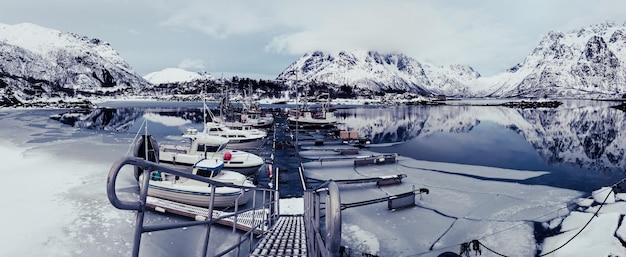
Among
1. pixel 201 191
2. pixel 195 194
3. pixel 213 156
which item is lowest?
pixel 195 194

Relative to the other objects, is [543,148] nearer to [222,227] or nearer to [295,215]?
[295,215]

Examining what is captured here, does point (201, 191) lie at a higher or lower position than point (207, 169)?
lower

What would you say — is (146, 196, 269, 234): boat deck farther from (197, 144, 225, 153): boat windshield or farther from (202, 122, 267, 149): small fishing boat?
(202, 122, 267, 149): small fishing boat

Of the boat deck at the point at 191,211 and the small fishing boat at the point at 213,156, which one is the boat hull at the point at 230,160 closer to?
the small fishing boat at the point at 213,156

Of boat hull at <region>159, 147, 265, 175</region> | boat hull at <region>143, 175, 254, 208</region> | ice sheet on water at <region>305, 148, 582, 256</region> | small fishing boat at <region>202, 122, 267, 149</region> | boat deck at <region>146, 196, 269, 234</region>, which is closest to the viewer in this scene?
ice sheet on water at <region>305, 148, 582, 256</region>

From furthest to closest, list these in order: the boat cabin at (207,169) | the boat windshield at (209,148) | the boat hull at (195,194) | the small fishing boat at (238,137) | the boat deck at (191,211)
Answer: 1. the small fishing boat at (238,137)
2. the boat windshield at (209,148)
3. the boat cabin at (207,169)
4. the boat hull at (195,194)
5. the boat deck at (191,211)

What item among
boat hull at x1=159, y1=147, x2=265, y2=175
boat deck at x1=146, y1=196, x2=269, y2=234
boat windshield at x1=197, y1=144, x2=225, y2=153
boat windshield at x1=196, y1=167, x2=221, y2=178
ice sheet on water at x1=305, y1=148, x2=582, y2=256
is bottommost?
ice sheet on water at x1=305, y1=148, x2=582, y2=256

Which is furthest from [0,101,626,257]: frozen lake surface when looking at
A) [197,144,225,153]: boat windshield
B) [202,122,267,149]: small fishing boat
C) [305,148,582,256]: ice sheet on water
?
[202,122,267,149]: small fishing boat

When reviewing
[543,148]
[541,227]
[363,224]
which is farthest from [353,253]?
[543,148]

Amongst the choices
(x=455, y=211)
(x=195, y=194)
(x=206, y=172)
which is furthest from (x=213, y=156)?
(x=455, y=211)

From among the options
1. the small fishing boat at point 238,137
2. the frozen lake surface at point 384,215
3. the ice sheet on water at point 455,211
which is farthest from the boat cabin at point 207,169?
the small fishing boat at point 238,137

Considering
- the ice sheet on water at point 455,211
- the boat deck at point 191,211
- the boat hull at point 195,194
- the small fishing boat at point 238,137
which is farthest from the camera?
the small fishing boat at point 238,137

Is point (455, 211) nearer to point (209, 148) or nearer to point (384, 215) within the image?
point (384, 215)

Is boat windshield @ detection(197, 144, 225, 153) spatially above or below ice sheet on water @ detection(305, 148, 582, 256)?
above
